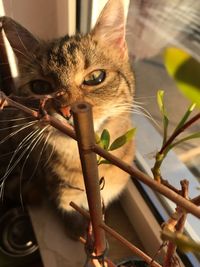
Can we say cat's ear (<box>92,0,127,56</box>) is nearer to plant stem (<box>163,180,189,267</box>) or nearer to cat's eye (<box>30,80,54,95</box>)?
cat's eye (<box>30,80,54,95</box>)

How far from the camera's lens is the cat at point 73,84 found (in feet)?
2.45

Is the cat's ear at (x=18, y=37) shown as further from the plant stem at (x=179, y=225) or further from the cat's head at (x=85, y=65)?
the plant stem at (x=179, y=225)

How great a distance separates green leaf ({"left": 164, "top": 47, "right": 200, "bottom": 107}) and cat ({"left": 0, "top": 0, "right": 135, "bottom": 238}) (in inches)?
18.8

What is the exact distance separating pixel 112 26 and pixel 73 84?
0.58ft

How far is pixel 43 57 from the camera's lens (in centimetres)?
80

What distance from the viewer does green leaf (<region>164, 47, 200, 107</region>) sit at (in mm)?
193

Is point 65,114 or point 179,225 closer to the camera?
point 179,225

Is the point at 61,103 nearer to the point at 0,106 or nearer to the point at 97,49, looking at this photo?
the point at 97,49

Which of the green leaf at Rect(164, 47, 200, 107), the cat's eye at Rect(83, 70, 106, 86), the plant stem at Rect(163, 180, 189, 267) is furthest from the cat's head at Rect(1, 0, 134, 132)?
Answer: the green leaf at Rect(164, 47, 200, 107)

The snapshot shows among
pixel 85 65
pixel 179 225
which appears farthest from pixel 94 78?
pixel 179 225

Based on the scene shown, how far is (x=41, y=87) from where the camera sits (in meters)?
0.81

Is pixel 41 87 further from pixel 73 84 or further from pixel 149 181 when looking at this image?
pixel 149 181

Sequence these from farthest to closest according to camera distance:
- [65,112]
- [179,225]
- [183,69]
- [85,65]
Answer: [85,65] < [65,112] < [179,225] < [183,69]

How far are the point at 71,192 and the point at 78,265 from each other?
11.3 inches
